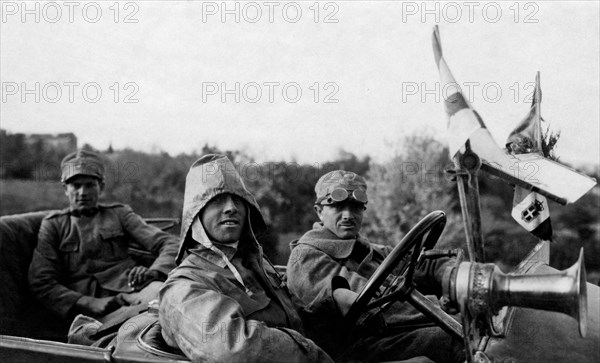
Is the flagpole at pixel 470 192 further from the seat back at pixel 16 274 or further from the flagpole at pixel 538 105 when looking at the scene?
the seat back at pixel 16 274

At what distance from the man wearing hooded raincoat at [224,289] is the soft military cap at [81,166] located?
2.47m

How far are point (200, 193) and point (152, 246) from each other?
2539mm

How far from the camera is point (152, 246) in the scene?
576 cm

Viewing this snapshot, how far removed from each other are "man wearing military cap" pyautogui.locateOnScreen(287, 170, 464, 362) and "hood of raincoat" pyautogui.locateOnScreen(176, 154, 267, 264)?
0.61 metres

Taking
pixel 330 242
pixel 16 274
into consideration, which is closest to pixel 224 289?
pixel 330 242

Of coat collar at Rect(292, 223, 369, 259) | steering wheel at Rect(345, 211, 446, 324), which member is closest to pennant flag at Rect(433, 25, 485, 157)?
steering wheel at Rect(345, 211, 446, 324)

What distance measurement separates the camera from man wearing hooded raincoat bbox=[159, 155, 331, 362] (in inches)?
110

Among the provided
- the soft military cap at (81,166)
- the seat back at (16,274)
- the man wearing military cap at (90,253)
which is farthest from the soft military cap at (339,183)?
the seat back at (16,274)

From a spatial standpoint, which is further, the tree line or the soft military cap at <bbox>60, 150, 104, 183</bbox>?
the tree line

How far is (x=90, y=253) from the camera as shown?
220 inches

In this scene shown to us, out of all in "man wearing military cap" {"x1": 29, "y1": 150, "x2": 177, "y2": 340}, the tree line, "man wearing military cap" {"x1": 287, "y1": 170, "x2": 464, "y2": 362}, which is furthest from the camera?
the tree line

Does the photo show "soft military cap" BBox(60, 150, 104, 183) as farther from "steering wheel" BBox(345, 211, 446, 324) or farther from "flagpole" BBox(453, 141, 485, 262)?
"flagpole" BBox(453, 141, 485, 262)

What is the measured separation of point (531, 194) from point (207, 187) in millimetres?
1517

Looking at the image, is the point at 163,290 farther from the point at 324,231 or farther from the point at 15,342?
the point at 324,231
